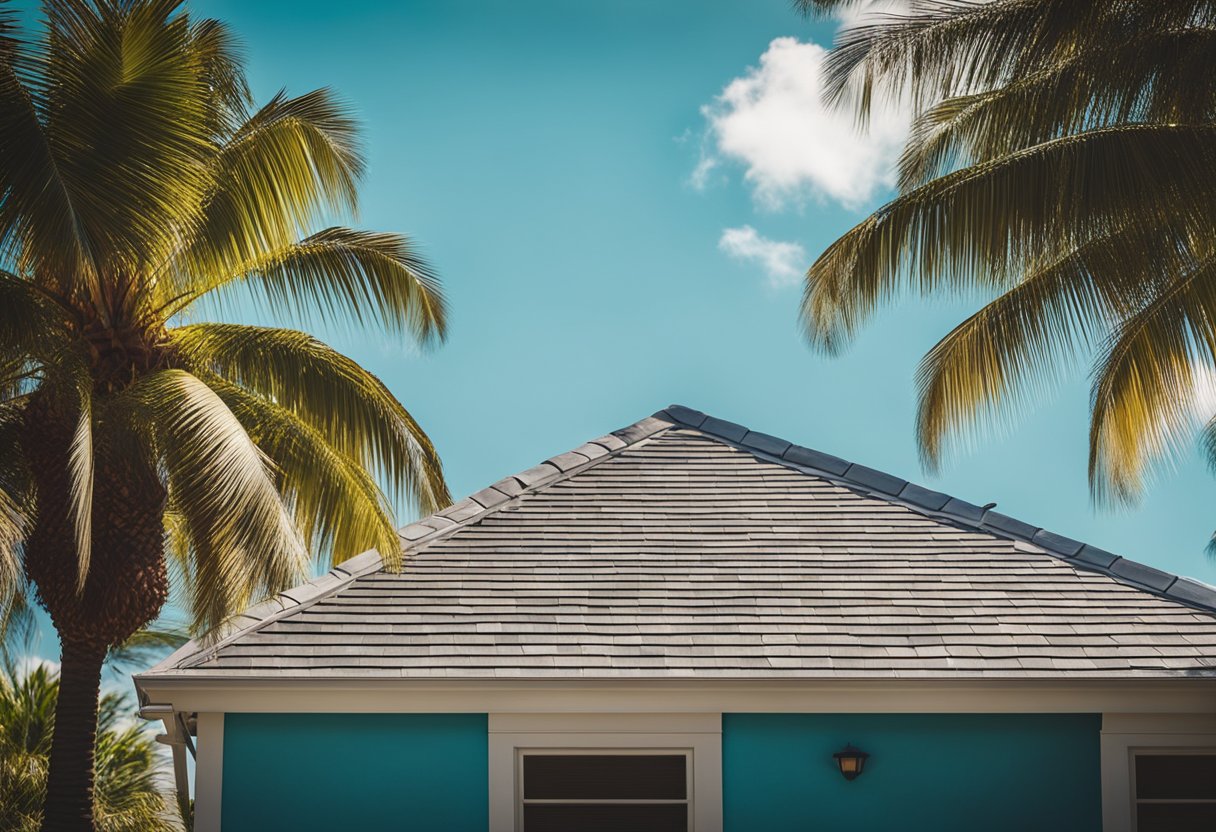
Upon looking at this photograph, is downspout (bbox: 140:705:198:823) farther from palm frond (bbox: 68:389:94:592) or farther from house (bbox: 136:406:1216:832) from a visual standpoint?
palm frond (bbox: 68:389:94:592)

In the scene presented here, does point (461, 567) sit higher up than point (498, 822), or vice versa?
point (461, 567)

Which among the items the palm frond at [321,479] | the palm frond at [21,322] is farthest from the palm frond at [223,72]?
the palm frond at [321,479]

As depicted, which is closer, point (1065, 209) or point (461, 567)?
point (1065, 209)

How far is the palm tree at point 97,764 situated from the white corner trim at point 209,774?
8699mm

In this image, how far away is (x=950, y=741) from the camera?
892 centimetres

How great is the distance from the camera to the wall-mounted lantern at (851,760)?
8711 millimetres

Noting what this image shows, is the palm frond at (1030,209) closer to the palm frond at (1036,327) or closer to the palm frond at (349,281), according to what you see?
the palm frond at (1036,327)

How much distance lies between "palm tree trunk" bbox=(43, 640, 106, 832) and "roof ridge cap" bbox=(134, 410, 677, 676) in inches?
51.9

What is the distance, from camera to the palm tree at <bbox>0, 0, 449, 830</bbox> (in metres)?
8.14

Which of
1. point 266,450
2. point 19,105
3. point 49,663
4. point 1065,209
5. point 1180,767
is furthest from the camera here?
point 49,663

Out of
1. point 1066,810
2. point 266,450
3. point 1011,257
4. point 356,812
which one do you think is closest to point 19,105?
point 266,450

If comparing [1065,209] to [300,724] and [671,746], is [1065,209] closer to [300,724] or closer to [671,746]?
[671,746]

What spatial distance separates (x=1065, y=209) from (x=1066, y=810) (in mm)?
4313

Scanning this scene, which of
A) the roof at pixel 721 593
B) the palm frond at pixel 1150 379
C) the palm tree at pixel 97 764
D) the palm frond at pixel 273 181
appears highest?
the palm frond at pixel 273 181
